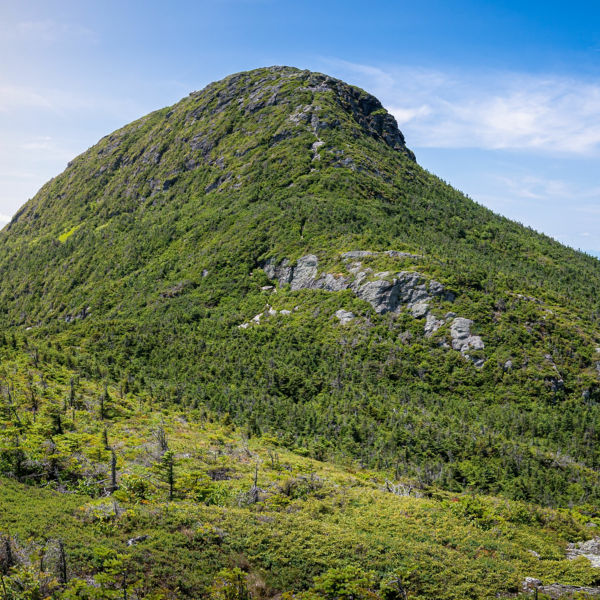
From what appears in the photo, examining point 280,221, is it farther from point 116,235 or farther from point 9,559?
point 9,559

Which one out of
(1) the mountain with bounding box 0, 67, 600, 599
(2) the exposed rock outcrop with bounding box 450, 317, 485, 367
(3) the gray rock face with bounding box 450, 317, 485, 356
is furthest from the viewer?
(3) the gray rock face with bounding box 450, 317, 485, 356

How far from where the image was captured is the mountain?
20281mm

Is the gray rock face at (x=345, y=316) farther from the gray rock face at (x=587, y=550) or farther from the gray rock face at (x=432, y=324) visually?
the gray rock face at (x=587, y=550)

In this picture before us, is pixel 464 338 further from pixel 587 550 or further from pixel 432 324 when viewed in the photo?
pixel 587 550

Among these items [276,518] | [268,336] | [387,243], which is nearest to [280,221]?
[387,243]

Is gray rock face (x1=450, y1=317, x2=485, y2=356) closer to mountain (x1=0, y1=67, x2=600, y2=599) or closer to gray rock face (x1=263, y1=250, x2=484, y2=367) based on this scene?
gray rock face (x1=263, y1=250, x2=484, y2=367)

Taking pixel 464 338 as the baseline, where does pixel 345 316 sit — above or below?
above

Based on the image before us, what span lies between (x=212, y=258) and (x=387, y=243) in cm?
4022

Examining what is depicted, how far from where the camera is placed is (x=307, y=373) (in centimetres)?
5741

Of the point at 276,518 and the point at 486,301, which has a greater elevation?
the point at 486,301

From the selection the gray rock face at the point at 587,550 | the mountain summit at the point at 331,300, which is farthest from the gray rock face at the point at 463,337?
the gray rock face at the point at 587,550

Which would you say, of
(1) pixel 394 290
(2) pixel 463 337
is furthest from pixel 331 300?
(2) pixel 463 337

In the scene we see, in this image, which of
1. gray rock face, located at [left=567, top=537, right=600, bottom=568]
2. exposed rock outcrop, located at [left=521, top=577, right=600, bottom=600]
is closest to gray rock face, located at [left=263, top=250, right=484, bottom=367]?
gray rock face, located at [left=567, top=537, right=600, bottom=568]

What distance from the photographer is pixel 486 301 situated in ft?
198
